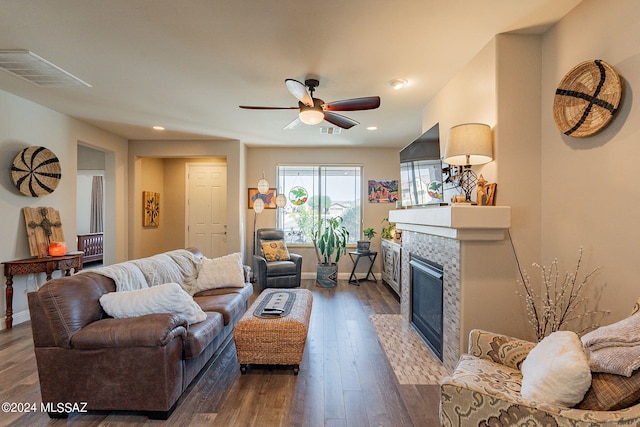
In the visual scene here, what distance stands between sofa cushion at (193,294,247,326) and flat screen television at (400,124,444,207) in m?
2.16

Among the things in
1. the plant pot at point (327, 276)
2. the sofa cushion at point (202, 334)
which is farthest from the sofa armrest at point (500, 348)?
the plant pot at point (327, 276)

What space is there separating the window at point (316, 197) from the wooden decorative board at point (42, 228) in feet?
11.1

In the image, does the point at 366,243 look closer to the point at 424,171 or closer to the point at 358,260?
the point at 358,260

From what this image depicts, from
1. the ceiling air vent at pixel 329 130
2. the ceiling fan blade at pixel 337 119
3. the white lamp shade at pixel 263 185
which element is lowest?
the white lamp shade at pixel 263 185

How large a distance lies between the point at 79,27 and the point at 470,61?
2.99 meters

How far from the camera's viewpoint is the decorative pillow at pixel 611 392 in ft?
3.68

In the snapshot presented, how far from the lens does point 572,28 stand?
2053mm

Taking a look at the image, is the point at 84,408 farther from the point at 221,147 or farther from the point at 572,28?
the point at 221,147

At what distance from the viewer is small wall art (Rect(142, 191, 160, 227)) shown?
5.92 m

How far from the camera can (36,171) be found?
3.76 meters

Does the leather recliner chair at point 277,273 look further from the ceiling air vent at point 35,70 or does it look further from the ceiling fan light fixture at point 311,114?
the ceiling air vent at point 35,70

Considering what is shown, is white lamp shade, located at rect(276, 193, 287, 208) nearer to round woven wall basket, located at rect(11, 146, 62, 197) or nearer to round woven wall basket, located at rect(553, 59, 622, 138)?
round woven wall basket, located at rect(11, 146, 62, 197)

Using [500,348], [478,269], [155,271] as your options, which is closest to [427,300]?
[478,269]

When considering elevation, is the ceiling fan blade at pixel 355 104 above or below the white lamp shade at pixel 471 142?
above
